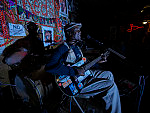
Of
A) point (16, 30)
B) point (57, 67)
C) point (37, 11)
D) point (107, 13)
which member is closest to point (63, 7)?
point (37, 11)

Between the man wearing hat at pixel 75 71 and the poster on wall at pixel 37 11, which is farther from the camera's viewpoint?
the poster on wall at pixel 37 11

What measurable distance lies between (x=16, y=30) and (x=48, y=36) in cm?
122

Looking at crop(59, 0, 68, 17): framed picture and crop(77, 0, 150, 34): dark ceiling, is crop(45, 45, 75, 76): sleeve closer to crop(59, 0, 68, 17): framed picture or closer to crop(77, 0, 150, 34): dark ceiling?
crop(59, 0, 68, 17): framed picture

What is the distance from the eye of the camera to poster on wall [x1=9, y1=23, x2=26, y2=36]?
2079mm

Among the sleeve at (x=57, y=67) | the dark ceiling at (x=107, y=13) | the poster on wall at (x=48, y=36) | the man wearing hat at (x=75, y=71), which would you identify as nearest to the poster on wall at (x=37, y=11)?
the poster on wall at (x=48, y=36)

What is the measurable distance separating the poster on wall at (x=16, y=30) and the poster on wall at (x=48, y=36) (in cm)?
79

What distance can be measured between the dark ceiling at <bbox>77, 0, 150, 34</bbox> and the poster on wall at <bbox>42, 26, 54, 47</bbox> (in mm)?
3413

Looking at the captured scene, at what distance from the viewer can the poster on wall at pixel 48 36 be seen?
10.1ft

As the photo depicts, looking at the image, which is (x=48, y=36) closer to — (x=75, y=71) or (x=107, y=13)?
(x=75, y=71)

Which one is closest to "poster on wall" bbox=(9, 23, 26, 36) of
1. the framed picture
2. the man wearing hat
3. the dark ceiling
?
the man wearing hat

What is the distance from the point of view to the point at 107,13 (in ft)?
24.8

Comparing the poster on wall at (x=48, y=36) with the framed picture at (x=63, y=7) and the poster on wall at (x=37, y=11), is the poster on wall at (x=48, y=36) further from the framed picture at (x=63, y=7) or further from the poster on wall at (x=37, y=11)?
the framed picture at (x=63, y=7)

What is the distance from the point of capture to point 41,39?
9.50ft

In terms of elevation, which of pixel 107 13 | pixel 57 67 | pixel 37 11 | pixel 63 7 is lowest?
pixel 57 67
